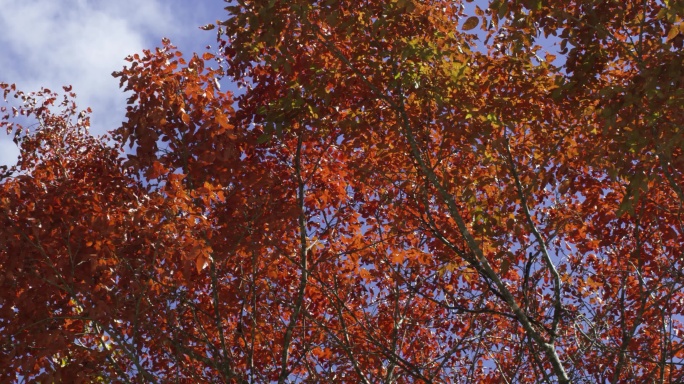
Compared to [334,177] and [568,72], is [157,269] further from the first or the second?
[568,72]

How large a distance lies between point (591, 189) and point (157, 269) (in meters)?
5.72

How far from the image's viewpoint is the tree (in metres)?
7.21

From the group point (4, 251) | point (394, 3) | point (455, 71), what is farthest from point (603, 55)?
point (4, 251)

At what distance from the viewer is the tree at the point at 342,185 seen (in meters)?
7.21

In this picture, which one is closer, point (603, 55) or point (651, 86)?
point (651, 86)

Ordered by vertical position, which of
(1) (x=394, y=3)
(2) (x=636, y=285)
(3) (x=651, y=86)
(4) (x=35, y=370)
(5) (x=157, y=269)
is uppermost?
(1) (x=394, y=3)

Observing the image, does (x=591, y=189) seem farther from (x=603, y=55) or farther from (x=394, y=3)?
(x=394, y=3)

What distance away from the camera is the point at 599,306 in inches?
412

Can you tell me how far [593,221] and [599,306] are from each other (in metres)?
1.59

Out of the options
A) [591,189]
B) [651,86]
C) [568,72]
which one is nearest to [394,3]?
[568,72]

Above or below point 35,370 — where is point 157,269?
above

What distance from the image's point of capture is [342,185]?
9969 millimetres

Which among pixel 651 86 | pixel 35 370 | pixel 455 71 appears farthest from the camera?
pixel 35 370

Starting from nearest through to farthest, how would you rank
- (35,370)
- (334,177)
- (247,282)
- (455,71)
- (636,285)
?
(455,71) → (35,370) → (247,282) → (334,177) → (636,285)
